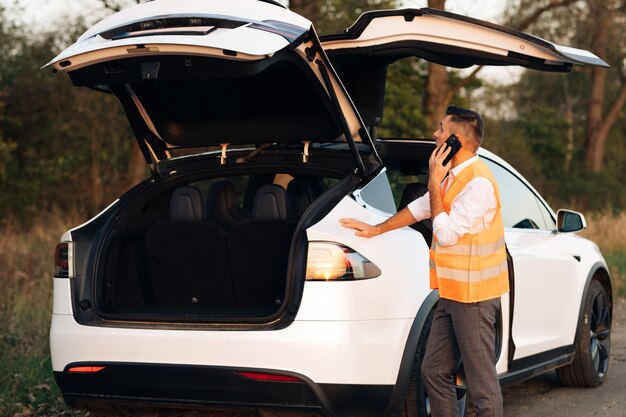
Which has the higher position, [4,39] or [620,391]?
[4,39]

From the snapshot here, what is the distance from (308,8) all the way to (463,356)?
13650 mm

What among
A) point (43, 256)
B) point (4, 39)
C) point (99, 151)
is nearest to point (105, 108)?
point (99, 151)

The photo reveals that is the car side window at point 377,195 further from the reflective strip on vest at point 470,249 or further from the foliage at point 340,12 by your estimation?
the foliage at point 340,12

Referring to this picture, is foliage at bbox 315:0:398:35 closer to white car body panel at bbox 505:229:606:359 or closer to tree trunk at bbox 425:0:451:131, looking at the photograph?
tree trunk at bbox 425:0:451:131

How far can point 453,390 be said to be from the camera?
5.05 meters

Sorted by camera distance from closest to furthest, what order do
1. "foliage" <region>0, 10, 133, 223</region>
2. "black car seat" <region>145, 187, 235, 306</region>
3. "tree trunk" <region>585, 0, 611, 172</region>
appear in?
1. "black car seat" <region>145, 187, 235, 306</region>
2. "foliage" <region>0, 10, 133, 223</region>
3. "tree trunk" <region>585, 0, 611, 172</region>

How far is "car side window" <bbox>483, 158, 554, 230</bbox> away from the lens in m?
6.54

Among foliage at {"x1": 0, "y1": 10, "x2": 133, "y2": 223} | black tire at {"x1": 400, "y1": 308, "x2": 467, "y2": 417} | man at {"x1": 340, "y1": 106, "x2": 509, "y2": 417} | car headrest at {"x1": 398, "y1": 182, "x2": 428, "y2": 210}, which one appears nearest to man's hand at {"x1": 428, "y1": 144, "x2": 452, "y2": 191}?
man at {"x1": 340, "y1": 106, "x2": 509, "y2": 417}

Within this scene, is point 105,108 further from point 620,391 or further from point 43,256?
point 620,391

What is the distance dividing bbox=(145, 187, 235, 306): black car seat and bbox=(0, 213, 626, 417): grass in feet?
4.01

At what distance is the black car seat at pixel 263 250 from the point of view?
5.59m

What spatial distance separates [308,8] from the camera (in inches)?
706

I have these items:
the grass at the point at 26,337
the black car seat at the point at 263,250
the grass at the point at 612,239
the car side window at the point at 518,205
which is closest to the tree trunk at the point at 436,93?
the grass at the point at 612,239

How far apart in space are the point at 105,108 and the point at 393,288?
1764cm
